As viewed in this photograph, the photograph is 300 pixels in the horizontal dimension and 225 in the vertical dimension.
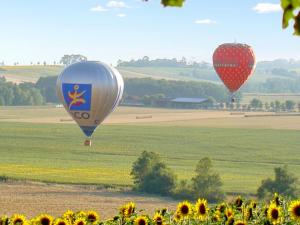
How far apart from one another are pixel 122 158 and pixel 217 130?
127 feet

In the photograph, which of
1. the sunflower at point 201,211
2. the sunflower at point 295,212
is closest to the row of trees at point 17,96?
the sunflower at point 201,211

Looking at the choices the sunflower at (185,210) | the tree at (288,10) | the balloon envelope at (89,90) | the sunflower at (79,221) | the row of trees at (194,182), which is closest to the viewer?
the tree at (288,10)

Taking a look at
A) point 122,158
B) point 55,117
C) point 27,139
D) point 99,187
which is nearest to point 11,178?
point 99,187

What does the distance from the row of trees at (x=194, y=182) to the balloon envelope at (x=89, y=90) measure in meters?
3.99

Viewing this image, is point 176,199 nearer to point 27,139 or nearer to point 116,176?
point 116,176

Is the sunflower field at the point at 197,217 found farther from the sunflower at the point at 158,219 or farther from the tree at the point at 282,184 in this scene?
the tree at the point at 282,184

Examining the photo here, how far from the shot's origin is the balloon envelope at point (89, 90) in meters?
49.4

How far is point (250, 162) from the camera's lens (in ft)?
219

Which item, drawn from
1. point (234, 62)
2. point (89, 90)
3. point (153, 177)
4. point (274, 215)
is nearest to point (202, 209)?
point (274, 215)

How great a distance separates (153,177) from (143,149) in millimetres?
26392

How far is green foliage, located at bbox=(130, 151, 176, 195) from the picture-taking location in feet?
157

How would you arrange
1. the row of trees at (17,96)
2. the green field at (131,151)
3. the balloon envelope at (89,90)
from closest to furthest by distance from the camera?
1. the balloon envelope at (89,90)
2. the green field at (131,151)
3. the row of trees at (17,96)

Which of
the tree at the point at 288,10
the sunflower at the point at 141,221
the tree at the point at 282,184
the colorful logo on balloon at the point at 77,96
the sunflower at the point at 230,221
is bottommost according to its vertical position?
the sunflower at the point at 141,221

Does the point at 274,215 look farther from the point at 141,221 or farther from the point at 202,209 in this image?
the point at 141,221
